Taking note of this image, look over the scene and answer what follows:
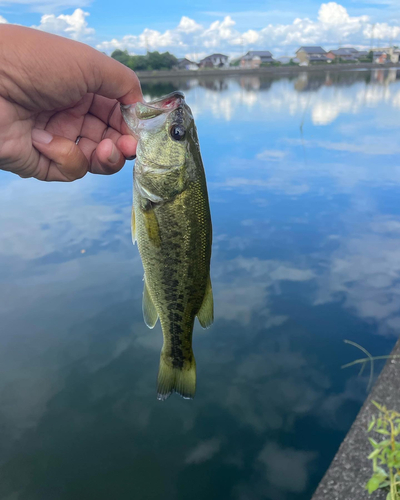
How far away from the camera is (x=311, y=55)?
328 ft

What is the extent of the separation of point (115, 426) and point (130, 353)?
1.42m

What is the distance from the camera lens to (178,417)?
5871mm

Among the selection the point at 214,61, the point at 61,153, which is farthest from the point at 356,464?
the point at 214,61

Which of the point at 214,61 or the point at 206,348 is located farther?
the point at 214,61

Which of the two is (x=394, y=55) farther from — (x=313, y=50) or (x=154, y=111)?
(x=154, y=111)

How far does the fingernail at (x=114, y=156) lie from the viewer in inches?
101

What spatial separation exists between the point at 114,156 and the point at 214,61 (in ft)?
373

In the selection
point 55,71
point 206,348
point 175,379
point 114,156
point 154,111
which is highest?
point 55,71

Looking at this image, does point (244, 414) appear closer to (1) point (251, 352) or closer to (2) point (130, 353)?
(1) point (251, 352)

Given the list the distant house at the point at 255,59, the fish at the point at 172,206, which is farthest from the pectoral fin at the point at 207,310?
the distant house at the point at 255,59

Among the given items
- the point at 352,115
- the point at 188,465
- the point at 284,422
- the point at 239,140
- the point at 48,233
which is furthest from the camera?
the point at 352,115

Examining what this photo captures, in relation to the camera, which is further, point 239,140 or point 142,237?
point 239,140

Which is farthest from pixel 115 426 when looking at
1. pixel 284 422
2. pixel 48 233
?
pixel 48 233

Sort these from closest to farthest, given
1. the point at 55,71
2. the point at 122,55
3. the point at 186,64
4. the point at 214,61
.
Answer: the point at 55,71 → the point at 122,55 → the point at 186,64 → the point at 214,61
